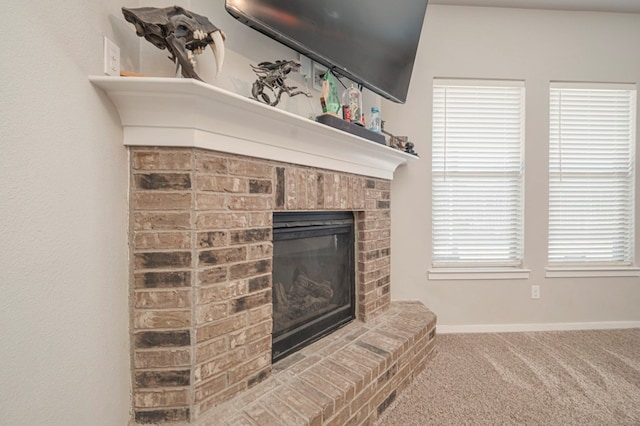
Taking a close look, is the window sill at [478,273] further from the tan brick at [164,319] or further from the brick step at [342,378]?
the tan brick at [164,319]

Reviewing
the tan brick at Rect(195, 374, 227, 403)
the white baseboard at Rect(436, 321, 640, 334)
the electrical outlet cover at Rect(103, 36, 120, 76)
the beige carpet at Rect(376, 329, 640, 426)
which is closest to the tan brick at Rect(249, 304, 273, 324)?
the tan brick at Rect(195, 374, 227, 403)

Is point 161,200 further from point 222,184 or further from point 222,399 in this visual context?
point 222,399

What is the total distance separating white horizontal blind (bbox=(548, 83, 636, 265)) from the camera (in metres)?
2.35

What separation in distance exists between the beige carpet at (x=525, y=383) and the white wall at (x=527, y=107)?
286 millimetres

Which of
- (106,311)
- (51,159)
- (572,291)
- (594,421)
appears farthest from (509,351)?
(51,159)

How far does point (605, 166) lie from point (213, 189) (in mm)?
3328

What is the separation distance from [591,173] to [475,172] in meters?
1.09

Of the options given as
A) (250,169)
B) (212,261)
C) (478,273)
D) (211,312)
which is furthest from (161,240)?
(478,273)

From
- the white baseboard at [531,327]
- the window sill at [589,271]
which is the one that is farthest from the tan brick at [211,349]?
the window sill at [589,271]

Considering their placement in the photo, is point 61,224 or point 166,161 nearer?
point 61,224

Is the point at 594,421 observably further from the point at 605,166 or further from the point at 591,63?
the point at 591,63

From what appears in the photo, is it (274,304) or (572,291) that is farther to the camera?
(572,291)

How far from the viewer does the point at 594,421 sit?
134cm

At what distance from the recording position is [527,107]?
2295 millimetres
